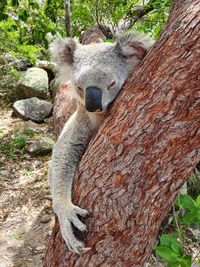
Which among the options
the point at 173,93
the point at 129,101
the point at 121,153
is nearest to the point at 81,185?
the point at 121,153

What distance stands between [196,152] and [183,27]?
51cm

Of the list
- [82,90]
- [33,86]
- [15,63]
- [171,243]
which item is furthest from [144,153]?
[15,63]

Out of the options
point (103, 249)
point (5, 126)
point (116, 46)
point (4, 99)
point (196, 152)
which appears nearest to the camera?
point (196, 152)

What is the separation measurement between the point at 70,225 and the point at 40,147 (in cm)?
366

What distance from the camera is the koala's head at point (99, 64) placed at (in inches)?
77.5

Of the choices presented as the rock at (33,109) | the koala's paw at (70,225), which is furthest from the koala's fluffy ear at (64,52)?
the rock at (33,109)

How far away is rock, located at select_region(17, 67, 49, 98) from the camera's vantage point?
23.8 feet

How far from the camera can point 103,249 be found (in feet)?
5.82

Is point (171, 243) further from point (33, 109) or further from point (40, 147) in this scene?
point (33, 109)

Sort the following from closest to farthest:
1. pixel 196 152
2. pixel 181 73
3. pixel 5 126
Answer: pixel 181 73
pixel 196 152
pixel 5 126

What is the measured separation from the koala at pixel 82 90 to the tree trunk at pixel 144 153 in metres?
0.11

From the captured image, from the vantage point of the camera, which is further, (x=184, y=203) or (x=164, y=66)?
(x=184, y=203)

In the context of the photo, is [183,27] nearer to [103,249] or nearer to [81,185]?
[81,185]

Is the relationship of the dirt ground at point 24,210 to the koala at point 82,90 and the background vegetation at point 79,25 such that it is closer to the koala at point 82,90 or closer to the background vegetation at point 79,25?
the background vegetation at point 79,25
